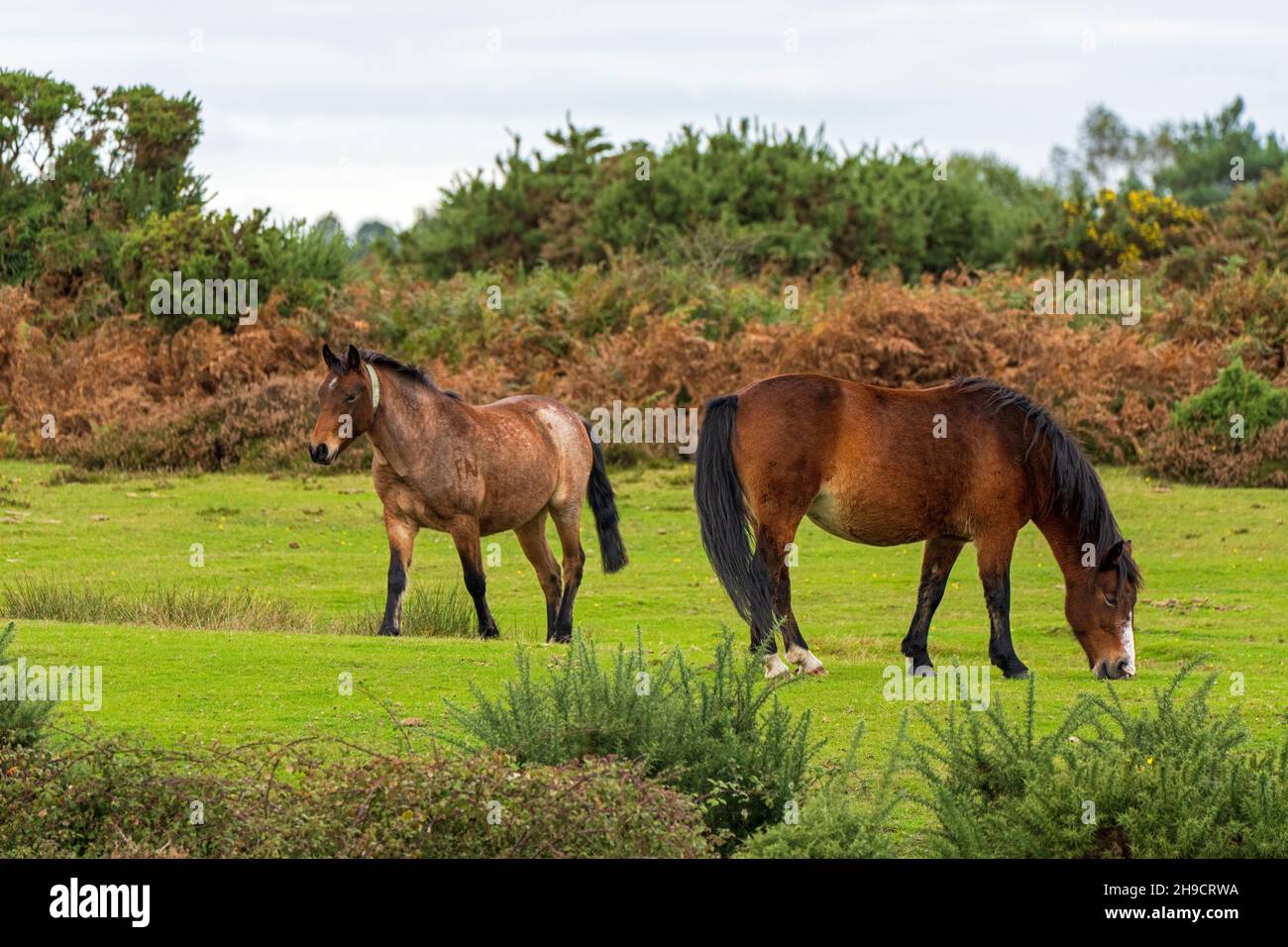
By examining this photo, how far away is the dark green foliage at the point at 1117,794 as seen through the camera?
845 centimetres

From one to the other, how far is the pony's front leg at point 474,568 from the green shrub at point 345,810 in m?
5.86

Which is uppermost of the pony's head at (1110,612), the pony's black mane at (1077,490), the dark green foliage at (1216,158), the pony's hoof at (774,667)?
the dark green foliage at (1216,158)

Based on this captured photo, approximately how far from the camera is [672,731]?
927 cm

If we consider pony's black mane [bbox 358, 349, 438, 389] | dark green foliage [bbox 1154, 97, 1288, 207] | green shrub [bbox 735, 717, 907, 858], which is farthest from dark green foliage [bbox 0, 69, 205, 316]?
dark green foliage [bbox 1154, 97, 1288, 207]

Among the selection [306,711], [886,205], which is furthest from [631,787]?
[886,205]

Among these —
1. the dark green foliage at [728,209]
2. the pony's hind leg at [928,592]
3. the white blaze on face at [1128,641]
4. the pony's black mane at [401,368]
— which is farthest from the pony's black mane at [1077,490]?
the dark green foliage at [728,209]


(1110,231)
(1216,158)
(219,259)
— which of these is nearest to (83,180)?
(219,259)

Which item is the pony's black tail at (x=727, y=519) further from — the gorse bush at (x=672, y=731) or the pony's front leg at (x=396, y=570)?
the gorse bush at (x=672, y=731)

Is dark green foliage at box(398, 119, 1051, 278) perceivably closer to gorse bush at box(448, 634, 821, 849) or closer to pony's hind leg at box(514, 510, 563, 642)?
pony's hind leg at box(514, 510, 563, 642)

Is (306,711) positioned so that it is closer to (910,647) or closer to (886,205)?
(910,647)

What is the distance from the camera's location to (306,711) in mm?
11312
